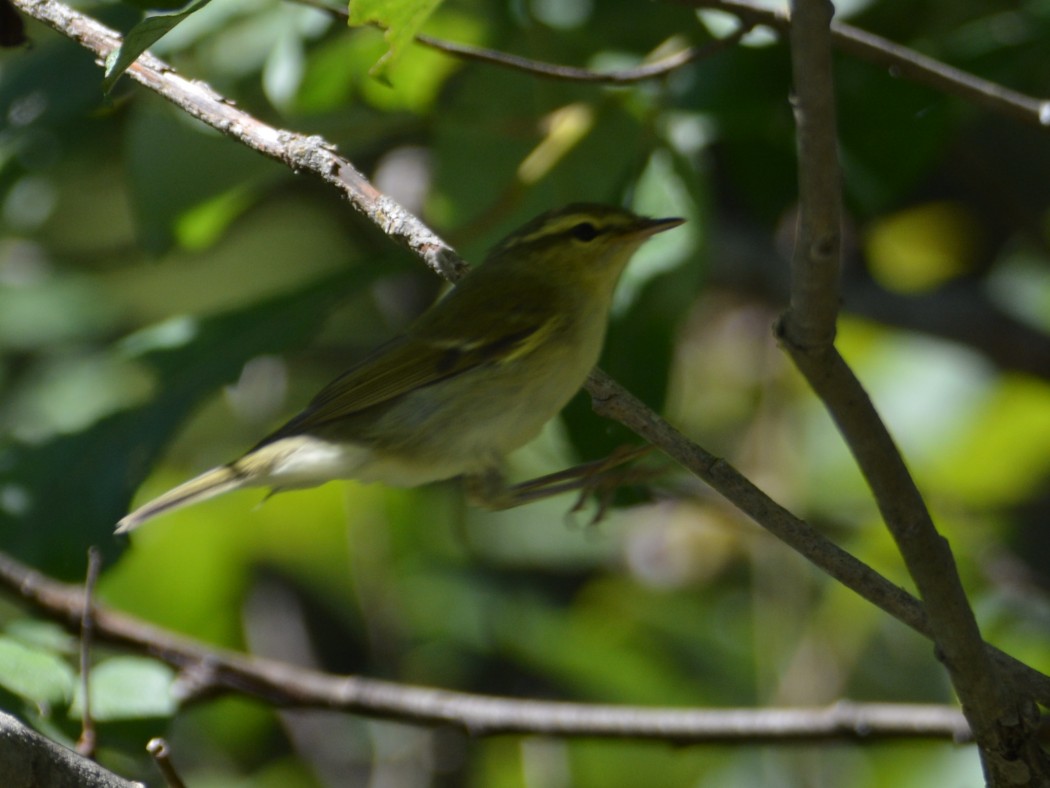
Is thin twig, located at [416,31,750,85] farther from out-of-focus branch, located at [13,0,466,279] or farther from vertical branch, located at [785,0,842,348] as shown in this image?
vertical branch, located at [785,0,842,348]

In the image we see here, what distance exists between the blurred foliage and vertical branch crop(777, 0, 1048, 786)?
114 cm

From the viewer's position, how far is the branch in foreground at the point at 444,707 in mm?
2383

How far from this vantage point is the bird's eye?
8.99 feet

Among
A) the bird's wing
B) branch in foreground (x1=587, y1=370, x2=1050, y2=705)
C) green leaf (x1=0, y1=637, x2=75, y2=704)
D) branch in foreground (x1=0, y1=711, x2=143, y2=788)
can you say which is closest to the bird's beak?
the bird's wing

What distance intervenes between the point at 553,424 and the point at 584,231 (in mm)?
484

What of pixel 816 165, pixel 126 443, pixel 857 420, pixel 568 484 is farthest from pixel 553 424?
pixel 816 165

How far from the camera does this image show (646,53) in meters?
2.93

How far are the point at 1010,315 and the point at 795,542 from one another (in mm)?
2591

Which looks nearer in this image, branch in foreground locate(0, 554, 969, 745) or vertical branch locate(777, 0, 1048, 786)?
vertical branch locate(777, 0, 1048, 786)

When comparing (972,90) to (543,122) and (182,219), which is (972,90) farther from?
(182,219)

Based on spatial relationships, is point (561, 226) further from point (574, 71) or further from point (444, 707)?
point (444, 707)

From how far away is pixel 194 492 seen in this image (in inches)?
99.3

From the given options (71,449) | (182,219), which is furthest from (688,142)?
(71,449)

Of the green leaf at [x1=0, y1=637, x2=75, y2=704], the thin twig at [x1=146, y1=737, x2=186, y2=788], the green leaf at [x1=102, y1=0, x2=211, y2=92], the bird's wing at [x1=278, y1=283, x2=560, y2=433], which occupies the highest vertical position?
the bird's wing at [x1=278, y1=283, x2=560, y2=433]
